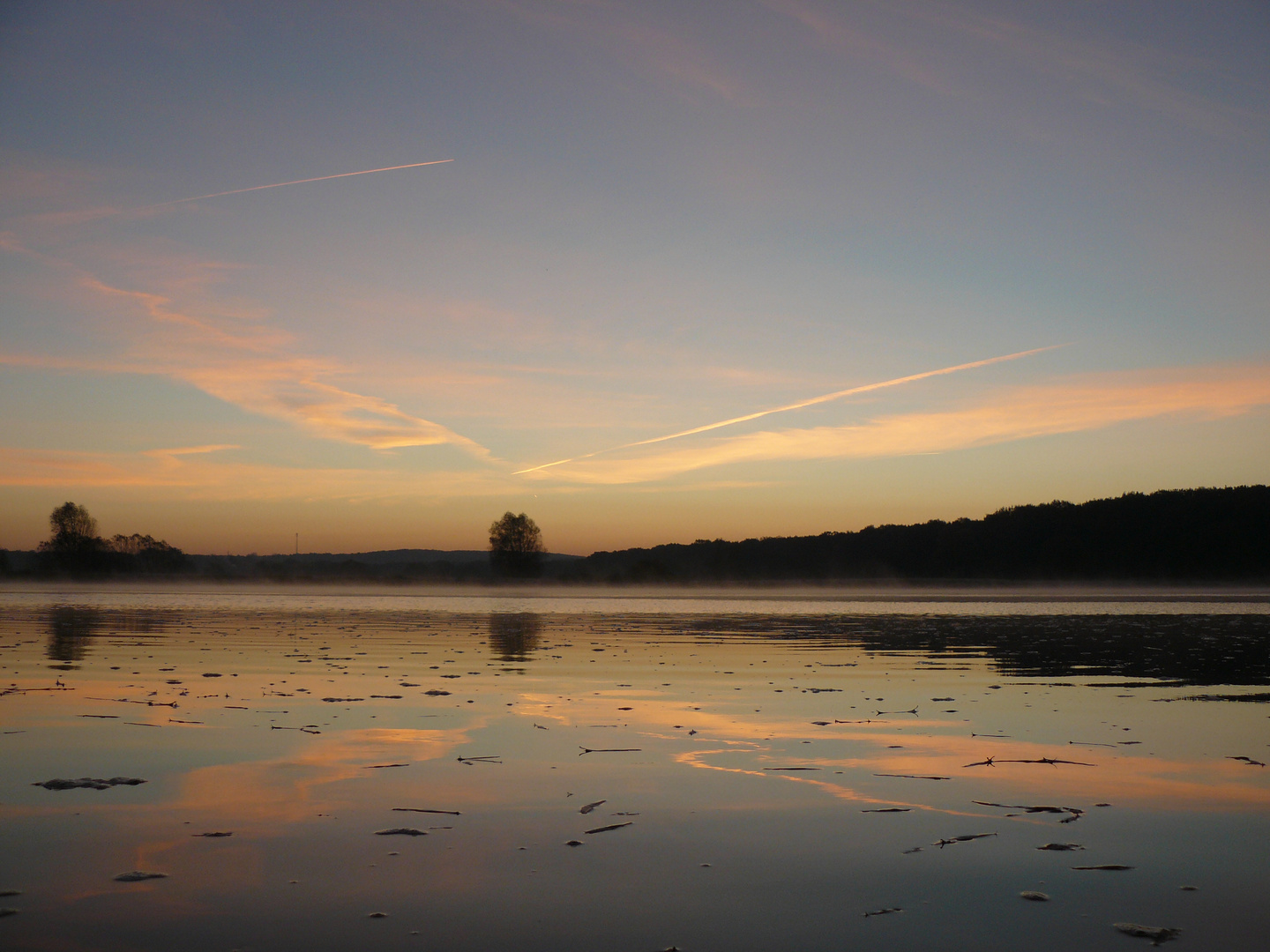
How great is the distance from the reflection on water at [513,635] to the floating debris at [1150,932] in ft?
58.6

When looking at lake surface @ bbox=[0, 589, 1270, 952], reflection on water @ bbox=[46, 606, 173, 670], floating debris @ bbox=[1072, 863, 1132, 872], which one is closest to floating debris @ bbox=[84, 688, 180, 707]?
lake surface @ bbox=[0, 589, 1270, 952]

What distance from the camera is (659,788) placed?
9492 millimetres

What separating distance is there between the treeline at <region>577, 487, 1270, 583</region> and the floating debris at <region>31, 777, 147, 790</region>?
135984 mm

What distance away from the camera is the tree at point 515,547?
154625 mm

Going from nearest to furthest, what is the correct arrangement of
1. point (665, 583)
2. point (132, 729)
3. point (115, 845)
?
1. point (115, 845)
2. point (132, 729)
3. point (665, 583)

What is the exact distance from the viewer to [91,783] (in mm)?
9383

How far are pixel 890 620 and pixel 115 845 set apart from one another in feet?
125

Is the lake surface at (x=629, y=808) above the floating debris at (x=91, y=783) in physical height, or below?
below

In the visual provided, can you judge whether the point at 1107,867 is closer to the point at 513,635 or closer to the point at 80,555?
the point at 513,635

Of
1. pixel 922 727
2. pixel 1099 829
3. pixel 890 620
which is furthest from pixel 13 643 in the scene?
pixel 890 620

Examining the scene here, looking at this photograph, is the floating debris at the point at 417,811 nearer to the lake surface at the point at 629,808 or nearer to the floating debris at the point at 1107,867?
the lake surface at the point at 629,808

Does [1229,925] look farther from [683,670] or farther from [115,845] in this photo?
[683,670]

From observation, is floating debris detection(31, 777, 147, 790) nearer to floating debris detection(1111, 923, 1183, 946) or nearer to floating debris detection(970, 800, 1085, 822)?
floating debris detection(970, 800, 1085, 822)

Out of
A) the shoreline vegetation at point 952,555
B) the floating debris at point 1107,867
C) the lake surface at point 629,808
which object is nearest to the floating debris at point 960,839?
the lake surface at point 629,808
